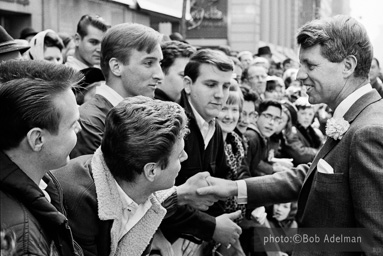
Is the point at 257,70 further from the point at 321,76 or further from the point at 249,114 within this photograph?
the point at 321,76

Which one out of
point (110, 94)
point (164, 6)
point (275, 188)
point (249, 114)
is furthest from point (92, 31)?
point (164, 6)

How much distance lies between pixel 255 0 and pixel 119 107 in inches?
1237

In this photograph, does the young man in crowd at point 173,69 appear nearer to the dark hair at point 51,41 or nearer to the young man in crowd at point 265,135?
the young man in crowd at point 265,135

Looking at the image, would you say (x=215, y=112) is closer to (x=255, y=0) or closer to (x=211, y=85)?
(x=211, y=85)

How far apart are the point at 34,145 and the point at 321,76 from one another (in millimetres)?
1722

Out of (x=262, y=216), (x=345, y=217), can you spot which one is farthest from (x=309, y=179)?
(x=262, y=216)

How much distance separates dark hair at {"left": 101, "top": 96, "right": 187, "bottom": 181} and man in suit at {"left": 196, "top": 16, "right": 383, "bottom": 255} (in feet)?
2.81

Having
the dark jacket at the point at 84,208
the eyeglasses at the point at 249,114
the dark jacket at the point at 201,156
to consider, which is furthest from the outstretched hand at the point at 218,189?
the eyeglasses at the point at 249,114

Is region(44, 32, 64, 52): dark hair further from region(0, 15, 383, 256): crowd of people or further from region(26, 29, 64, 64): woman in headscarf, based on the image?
region(0, 15, 383, 256): crowd of people

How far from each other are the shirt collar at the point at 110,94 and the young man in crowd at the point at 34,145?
1.26 metres

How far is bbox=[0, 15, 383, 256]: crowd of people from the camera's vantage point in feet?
7.40

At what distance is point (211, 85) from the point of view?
4.58 meters

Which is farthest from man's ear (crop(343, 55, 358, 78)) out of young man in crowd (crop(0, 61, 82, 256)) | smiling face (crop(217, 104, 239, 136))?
smiling face (crop(217, 104, 239, 136))

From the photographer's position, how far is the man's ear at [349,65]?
10.6 ft
